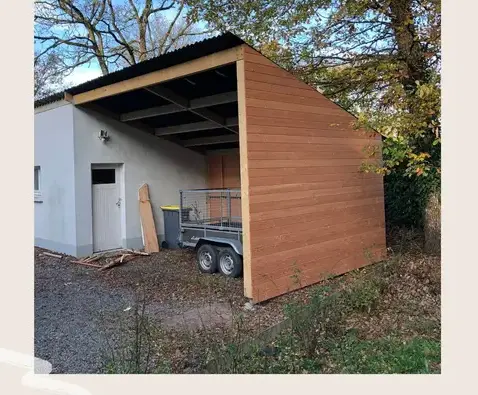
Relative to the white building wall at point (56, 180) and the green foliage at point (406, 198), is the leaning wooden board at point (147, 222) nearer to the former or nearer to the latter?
the white building wall at point (56, 180)

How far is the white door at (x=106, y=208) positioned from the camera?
9555mm

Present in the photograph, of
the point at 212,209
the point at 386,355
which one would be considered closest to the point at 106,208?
the point at 212,209

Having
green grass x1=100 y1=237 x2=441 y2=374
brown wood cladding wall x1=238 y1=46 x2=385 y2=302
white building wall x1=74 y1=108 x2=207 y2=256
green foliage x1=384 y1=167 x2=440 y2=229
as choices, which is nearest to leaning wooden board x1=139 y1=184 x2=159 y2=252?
white building wall x1=74 y1=108 x2=207 y2=256

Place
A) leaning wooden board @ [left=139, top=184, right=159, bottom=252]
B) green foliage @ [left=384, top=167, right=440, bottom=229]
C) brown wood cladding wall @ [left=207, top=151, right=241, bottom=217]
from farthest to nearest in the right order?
brown wood cladding wall @ [left=207, top=151, right=241, bottom=217] < leaning wooden board @ [left=139, top=184, right=159, bottom=252] < green foliage @ [left=384, top=167, right=440, bottom=229]

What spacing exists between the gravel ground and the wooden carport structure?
647 mm

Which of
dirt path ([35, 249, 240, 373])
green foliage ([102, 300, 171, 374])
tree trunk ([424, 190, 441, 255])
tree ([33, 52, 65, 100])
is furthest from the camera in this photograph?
tree ([33, 52, 65, 100])

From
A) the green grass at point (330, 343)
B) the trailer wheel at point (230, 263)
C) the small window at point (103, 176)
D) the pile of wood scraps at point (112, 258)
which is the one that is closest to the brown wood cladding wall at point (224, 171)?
the small window at point (103, 176)

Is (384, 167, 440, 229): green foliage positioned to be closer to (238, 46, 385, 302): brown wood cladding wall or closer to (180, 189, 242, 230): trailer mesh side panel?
(238, 46, 385, 302): brown wood cladding wall

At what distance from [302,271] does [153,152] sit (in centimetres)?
551

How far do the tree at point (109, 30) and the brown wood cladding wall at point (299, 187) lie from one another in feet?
37.2

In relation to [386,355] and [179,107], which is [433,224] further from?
[179,107]

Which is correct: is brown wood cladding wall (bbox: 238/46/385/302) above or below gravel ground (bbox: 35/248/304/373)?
above

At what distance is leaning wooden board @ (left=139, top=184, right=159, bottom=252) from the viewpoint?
995 cm

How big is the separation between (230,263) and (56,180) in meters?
4.75
